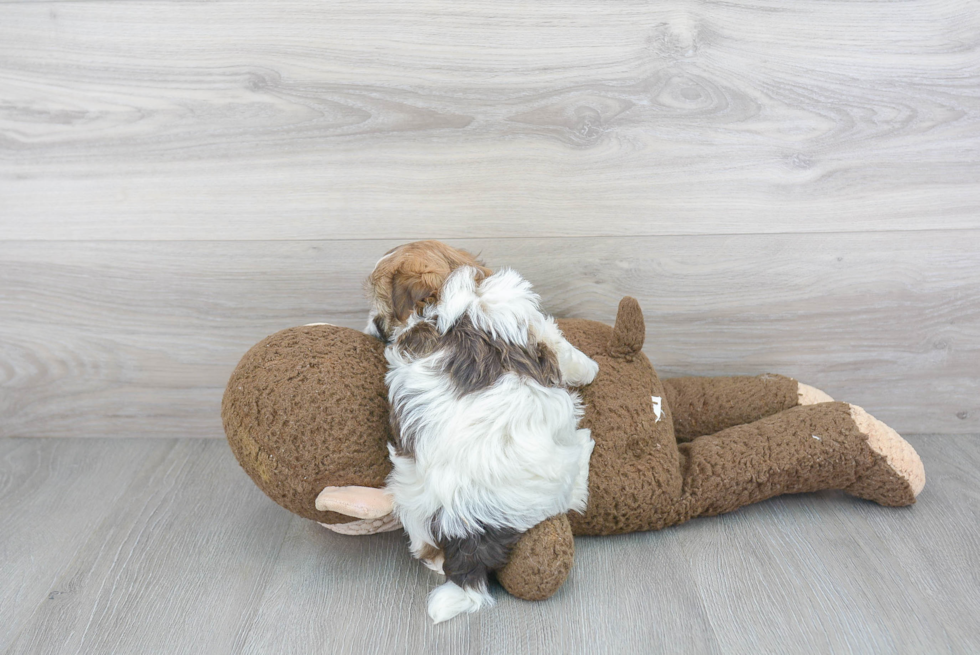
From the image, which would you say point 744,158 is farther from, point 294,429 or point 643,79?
point 294,429

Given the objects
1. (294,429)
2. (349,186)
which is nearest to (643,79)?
(349,186)

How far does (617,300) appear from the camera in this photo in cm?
132

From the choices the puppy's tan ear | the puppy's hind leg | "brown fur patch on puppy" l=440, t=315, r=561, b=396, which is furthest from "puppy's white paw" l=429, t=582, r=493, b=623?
the puppy's tan ear

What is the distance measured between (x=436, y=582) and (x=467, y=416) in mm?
285

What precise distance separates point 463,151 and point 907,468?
908 millimetres

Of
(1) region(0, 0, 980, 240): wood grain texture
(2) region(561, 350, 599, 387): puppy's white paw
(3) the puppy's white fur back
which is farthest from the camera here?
(1) region(0, 0, 980, 240): wood grain texture

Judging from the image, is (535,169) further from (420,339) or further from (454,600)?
(454,600)

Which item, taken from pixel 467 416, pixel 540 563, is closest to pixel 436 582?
pixel 540 563

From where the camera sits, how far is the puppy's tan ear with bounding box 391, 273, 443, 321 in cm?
96

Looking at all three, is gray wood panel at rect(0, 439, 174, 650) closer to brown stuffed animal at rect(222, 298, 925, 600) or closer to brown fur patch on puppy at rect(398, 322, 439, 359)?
brown stuffed animal at rect(222, 298, 925, 600)

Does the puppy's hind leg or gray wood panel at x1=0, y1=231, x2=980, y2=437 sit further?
gray wood panel at x1=0, y1=231, x2=980, y2=437

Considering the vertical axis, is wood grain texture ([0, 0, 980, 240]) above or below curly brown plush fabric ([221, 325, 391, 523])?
above

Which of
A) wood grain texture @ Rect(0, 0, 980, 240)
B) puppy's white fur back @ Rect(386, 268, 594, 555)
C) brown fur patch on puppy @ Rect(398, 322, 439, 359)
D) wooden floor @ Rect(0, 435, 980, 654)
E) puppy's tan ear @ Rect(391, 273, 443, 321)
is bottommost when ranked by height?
wooden floor @ Rect(0, 435, 980, 654)

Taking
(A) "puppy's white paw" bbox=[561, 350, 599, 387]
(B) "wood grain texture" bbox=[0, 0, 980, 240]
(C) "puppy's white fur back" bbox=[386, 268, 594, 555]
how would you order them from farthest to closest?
1. (B) "wood grain texture" bbox=[0, 0, 980, 240]
2. (A) "puppy's white paw" bbox=[561, 350, 599, 387]
3. (C) "puppy's white fur back" bbox=[386, 268, 594, 555]
